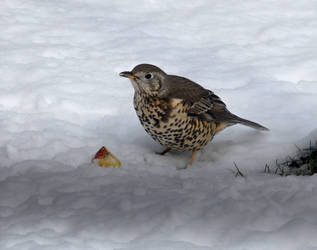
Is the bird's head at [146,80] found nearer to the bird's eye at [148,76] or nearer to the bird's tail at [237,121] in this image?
the bird's eye at [148,76]

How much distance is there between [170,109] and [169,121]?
3.9 inches

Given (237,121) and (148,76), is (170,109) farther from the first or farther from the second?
(237,121)

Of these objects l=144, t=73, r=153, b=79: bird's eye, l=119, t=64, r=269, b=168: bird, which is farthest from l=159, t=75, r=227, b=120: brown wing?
l=144, t=73, r=153, b=79: bird's eye

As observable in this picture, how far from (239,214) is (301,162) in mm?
1220

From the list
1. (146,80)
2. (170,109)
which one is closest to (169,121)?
(170,109)

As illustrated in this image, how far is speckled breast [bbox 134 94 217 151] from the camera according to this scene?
15.3 feet

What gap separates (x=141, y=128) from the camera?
5.59 metres

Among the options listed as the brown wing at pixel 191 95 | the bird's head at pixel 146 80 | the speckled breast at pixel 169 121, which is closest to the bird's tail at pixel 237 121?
the brown wing at pixel 191 95

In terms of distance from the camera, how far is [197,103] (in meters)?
4.90

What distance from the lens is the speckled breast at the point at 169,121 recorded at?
465 centimetres

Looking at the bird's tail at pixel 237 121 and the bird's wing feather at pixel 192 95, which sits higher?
the bird's wing feather at pixel 192 95

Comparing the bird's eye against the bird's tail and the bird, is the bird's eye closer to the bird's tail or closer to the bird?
the bird

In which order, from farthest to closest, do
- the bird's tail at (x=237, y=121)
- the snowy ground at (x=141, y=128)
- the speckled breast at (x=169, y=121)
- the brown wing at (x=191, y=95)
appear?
the bird's tail at (x=237, y=121), the brown wing at (x=191, y=95), the speckled breast at (x=169, y=121), the snowy ground at (x=141, y=128)

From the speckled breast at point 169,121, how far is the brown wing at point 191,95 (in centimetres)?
6
